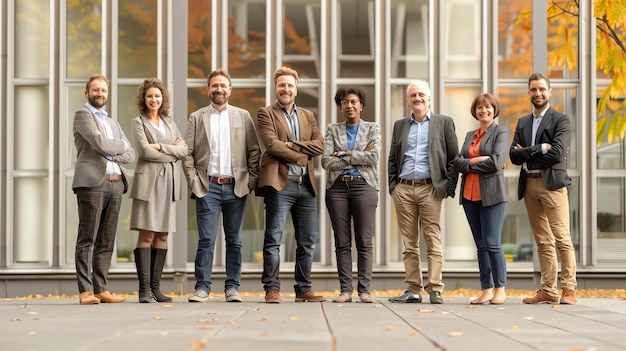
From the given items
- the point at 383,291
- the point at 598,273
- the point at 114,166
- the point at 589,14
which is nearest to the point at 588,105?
the point at 589,14

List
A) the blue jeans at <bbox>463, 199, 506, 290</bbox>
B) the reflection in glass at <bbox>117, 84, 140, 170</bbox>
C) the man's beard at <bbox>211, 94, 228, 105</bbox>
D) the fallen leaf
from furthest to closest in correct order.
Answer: the reflection in glass at <bbox>117, 84, 140, 170</bbox> → the man's beard at <bbox>211, 94, 228, 105</bbox> → the blue jeans at <bbox>463, 199, 506, 290</bbox> → the fallen leaf

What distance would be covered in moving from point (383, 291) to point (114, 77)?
455 cm

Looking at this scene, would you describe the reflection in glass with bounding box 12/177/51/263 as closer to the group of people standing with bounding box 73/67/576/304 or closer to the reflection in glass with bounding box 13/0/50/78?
the reflection in glass with bounding box 13/0/50/78

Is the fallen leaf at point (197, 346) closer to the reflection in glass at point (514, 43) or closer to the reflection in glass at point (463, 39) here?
the reflection in glass at point (463, 39)

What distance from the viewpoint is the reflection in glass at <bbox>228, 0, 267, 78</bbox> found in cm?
1417

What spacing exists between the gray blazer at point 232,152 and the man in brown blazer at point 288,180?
0.17 meters

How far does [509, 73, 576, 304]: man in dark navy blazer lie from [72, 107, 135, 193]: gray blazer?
3.76 meters

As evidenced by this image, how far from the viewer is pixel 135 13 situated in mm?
14242

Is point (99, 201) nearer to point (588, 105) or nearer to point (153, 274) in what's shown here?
point (153, 274)

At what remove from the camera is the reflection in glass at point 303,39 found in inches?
558

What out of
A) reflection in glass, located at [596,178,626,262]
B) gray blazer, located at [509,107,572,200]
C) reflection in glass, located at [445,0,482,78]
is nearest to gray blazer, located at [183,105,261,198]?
gray blazer, located at [509,107,572,200]

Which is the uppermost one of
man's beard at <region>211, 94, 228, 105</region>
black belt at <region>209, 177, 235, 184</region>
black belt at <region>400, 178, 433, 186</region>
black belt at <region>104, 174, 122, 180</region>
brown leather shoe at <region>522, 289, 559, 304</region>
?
man's beard at <region>211, 94, 228, 105</region>

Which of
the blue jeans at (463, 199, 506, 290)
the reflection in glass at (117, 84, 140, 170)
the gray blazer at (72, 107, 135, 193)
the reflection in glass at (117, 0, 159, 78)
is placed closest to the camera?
the gray blazer at (72, 107, 135, 193)

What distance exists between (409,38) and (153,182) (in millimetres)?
5334
